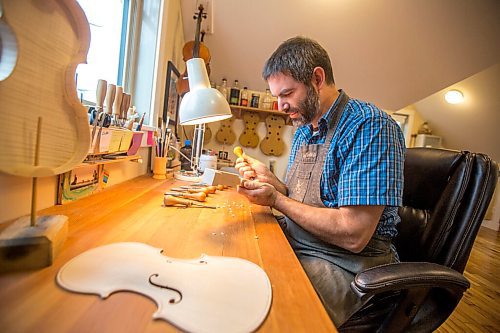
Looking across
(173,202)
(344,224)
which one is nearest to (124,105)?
(173,202)

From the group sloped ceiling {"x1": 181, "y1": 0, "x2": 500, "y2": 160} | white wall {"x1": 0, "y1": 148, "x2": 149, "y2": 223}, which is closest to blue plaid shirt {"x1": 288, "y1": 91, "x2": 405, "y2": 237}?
white wall {"x1": 0, "y1": 148, "x2": 149, "y2": 223}

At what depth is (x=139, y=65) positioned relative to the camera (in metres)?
1.61

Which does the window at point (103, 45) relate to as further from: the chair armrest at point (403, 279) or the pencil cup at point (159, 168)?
the chair armrest at point (403, 279)

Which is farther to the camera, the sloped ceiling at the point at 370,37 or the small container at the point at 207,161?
the sloped ceiling at the point at 370,37

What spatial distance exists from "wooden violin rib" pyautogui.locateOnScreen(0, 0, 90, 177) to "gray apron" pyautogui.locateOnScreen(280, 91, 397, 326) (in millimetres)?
700

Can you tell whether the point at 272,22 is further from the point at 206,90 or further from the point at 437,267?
the point at 437,267

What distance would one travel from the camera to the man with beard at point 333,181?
77 centimetres

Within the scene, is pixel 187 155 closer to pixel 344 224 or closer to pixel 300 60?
pixel 300 60

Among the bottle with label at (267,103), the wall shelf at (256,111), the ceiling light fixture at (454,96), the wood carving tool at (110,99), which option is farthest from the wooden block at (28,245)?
the ceiling light fixture at (454,96)

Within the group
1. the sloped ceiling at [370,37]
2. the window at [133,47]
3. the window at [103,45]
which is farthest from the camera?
the sloped ceiling at [370,37]

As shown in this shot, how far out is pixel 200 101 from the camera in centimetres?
99

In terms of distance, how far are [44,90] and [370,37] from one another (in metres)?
2.56

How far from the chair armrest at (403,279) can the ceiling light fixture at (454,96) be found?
4263 mm

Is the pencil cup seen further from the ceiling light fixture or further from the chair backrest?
the ceiling light fixture
